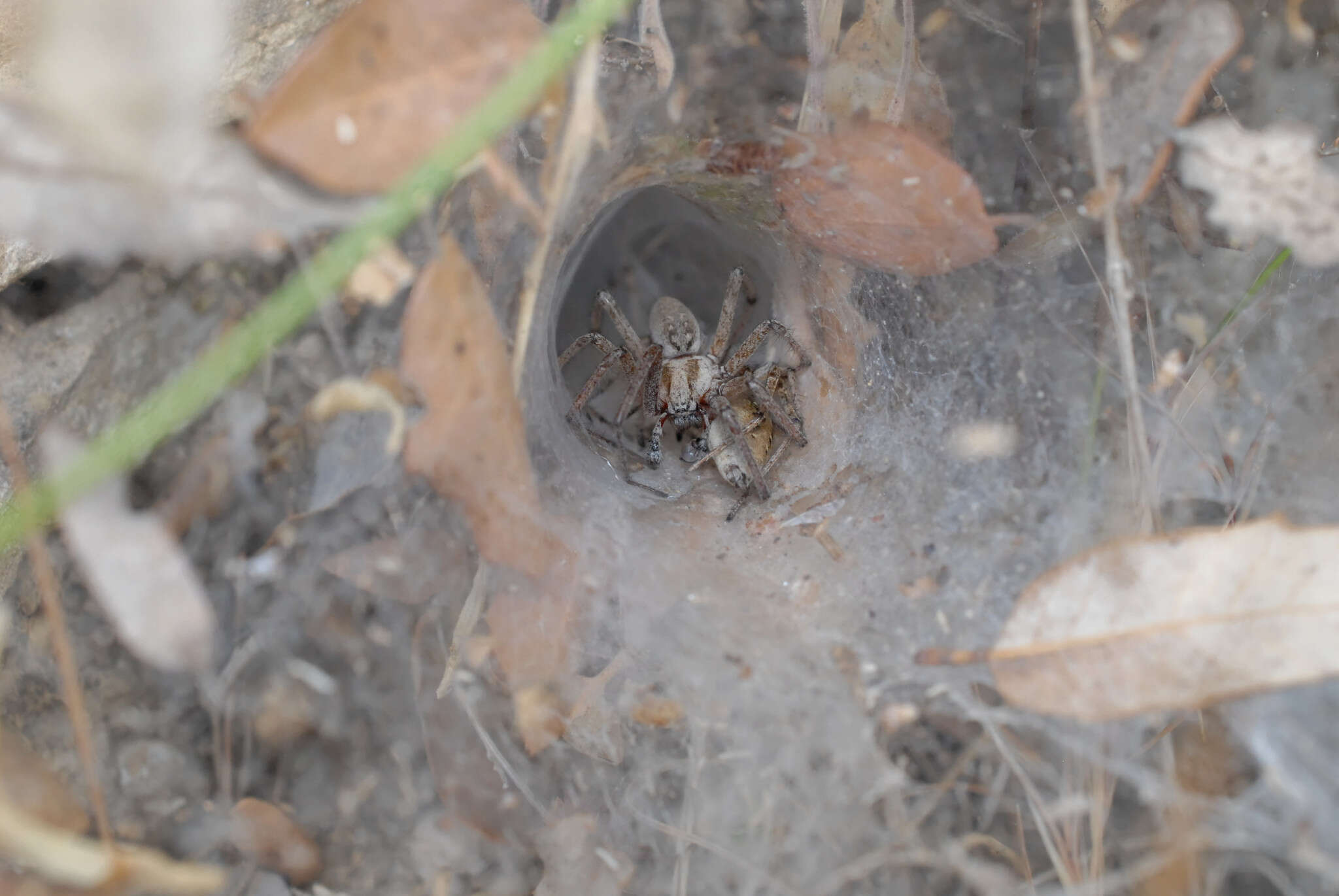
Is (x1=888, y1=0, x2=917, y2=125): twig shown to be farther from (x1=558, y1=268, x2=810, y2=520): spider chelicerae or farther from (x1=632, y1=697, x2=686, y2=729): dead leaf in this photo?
(x1=632, y1=697, x2=686, y2=729): dead leaf

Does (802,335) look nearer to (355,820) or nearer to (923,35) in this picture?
Result: (923,35)

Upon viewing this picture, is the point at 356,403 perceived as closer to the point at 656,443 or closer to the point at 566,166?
the point at 566,166

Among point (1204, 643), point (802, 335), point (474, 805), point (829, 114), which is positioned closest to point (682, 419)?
point (802, 335)

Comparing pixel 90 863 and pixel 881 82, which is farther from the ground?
pixel 881 82

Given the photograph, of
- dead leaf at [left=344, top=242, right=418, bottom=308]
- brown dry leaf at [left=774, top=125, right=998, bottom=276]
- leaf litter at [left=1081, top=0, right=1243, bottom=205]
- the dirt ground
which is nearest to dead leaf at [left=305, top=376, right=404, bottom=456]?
the dirt ground

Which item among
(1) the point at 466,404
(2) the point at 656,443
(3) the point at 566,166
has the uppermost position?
(3) the point at 566,166

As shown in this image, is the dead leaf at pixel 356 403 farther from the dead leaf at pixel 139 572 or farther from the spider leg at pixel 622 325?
the spider leg at pixel 622 325

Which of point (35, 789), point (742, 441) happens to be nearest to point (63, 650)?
point (35, 789)
